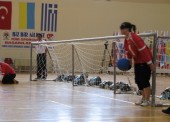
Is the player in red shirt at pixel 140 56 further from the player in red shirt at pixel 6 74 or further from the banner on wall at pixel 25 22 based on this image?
the banner on wall at pixel 25 22

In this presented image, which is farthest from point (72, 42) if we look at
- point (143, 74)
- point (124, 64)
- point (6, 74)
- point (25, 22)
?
point (25, 22)

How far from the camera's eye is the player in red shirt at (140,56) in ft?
20.3

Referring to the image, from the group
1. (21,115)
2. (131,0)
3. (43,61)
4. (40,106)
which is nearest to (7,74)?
(43,61)

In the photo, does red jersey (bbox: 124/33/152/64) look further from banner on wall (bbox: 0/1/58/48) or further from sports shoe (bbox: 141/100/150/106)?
banner on wall (bbox: 0/1/58/48)

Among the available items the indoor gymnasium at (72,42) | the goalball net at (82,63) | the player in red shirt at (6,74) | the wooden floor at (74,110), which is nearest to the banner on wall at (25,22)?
the indoor gymnasium at (72,42)

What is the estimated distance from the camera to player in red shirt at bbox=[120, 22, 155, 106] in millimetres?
6195

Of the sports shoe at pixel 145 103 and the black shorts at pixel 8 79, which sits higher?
the black shorts at pixel 8 79

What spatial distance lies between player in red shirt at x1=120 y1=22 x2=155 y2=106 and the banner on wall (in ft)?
39.4

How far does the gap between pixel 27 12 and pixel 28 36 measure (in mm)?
1079

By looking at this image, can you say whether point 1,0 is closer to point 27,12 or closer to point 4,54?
point 27,12

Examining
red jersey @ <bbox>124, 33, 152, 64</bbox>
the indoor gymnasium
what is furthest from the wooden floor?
the indoor gymnasium

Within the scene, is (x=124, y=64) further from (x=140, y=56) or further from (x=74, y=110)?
(x=74, y=110)

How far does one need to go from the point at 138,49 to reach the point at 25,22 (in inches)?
488

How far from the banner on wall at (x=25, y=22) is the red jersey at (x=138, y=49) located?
12.1 m
